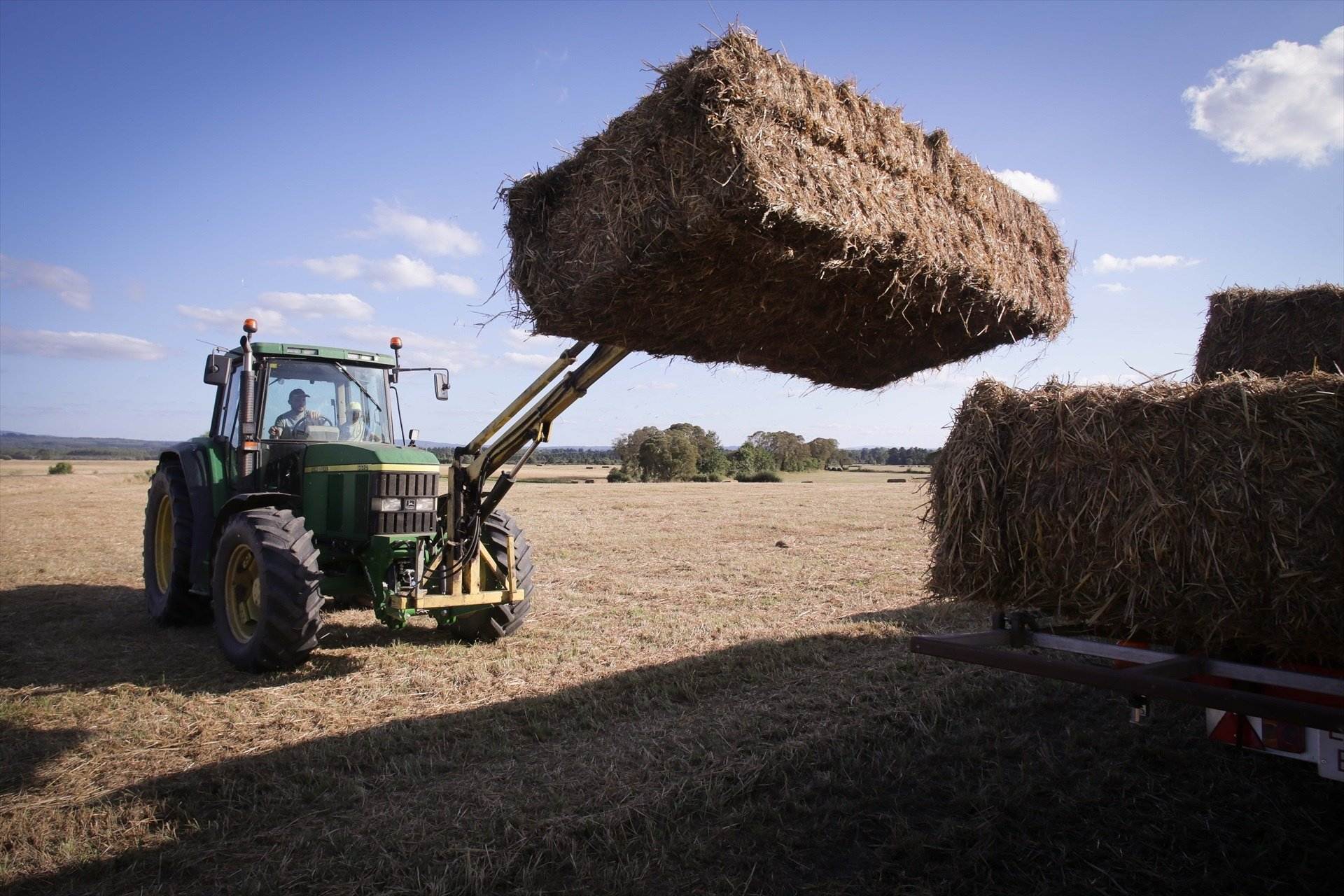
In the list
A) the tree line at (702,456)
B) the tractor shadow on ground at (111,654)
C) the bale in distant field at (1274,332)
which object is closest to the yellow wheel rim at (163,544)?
the tractor shadow on ground at (111,654)

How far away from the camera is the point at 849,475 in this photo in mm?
40656

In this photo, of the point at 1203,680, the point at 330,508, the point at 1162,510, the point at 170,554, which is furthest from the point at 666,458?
the point at 1162,510

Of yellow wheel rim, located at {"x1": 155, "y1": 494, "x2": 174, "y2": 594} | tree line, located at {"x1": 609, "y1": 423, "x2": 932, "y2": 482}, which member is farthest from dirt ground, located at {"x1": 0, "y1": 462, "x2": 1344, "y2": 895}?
tree line, located at {"x1": 609, "y1": 423, "x2": 932, "y2": 482}

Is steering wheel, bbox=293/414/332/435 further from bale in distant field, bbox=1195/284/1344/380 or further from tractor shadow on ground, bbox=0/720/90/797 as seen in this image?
bale in distant field, bbox=1195/284/1344/380

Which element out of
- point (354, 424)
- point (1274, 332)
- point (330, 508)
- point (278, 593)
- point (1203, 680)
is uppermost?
point (1274, 332)

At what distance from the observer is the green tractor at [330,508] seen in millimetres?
5566

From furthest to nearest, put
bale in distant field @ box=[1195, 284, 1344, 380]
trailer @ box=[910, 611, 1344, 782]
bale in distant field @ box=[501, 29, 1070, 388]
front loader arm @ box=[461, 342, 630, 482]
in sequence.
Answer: front loader arm @ box=[461, 342, 630, 482], bale in distant field @ box=[1195, 284, 1344, 380], bale in distant field @ box=[501, 29, 1070, 388], trailer @ box=[910, 611, 1344, 782]

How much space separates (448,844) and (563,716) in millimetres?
1513

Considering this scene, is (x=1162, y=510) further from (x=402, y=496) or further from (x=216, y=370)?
(x=216, y=370)

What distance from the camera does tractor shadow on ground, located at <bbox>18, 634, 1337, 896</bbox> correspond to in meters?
2.99

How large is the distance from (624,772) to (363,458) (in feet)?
11.1

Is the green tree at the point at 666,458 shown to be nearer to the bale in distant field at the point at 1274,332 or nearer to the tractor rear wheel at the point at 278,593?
the tractor rear wheel at the point at 278,593

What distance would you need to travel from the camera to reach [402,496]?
610cm

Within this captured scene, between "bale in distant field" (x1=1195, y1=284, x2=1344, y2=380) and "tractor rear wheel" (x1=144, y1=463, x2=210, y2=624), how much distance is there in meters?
7.37
